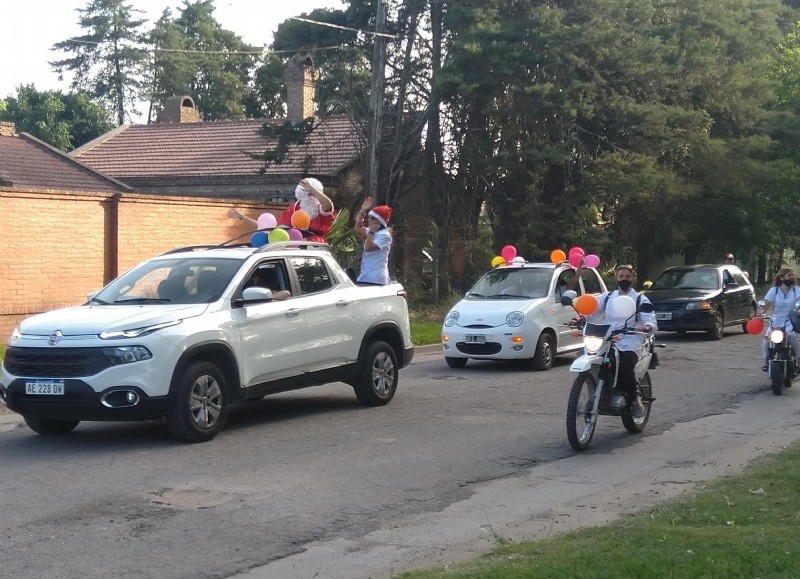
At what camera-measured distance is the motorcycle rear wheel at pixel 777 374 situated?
14453 millimetres

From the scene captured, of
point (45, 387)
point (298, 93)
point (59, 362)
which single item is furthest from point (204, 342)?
point (298, 93)

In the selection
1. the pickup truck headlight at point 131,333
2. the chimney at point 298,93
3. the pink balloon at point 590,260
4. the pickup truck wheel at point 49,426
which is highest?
the chimney at point 298,93

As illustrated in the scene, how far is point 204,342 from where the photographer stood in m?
9.92

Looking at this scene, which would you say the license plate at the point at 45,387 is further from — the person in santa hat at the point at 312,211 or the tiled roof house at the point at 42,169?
the tiled roof house at the point at 42,169

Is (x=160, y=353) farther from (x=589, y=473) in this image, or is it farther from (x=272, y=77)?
(x=272, y=77)

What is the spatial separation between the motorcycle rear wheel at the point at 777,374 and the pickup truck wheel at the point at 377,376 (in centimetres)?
528

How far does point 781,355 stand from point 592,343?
210 inches

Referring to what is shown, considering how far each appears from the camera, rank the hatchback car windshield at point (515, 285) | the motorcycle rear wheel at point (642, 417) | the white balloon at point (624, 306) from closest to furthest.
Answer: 1. the white balloon at point (624, 306)
2. the motorcycle rear wheel at point (642, 417)
3. the hatchback car windshield at point (515, 285)

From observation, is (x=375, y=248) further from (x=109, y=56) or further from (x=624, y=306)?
(x=109, y=56)

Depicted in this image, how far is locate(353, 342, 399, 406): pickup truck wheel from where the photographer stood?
12297 millimetres

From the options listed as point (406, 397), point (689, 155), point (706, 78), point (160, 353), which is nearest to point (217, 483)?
point (160, 353)

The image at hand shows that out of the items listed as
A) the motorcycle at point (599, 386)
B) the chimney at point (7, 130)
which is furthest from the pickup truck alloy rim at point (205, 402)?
the chimney at point (7, 130)

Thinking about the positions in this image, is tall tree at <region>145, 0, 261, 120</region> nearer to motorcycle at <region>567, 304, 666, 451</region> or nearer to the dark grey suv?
the dark grey suv

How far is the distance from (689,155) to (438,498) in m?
24.5
